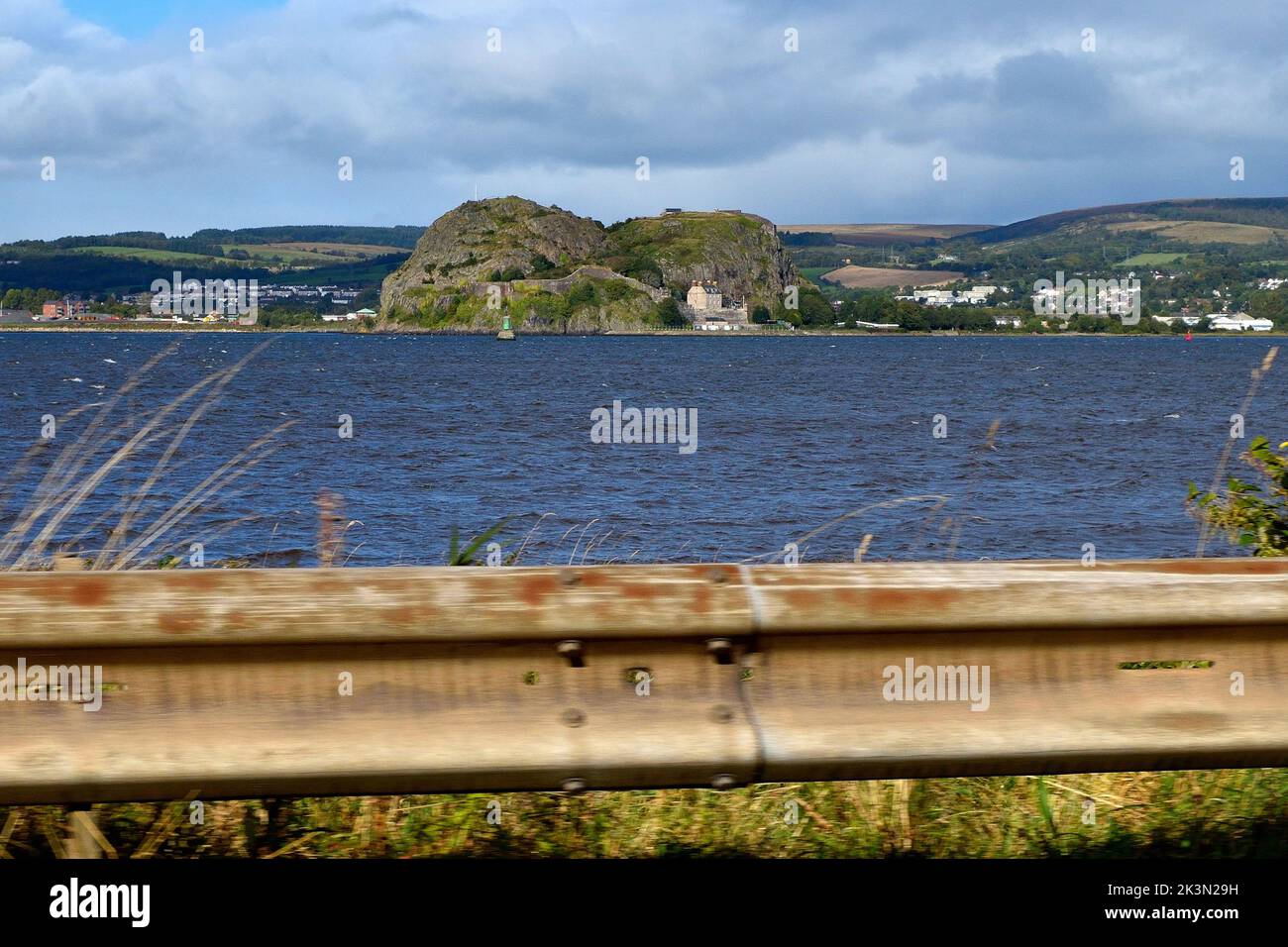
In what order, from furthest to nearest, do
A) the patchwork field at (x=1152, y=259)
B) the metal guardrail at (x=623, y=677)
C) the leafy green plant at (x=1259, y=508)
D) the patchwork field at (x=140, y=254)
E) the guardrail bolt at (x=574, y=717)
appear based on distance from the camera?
the patchwork field at (x=1152, y=259) < the patchwork field at (x=140, y=254) < the leafy green plant at (x=1259, y=508) < the guardrail bolt at (x=574, y=717) < the metal guardrail at (x=623, y=677)

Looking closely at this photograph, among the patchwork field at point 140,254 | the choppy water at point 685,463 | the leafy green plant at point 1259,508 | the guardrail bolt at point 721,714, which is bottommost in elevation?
the choppy water at point 685,463

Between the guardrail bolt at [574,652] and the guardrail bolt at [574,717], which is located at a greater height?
the guardrail bolt at [574,652]

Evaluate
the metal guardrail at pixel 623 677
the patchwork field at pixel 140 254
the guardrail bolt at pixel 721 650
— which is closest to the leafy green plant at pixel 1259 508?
the metal guardrail at pixel 623 677

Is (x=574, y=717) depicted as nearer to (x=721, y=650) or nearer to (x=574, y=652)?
(x=574, y=652)

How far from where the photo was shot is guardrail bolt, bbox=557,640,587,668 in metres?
3.06

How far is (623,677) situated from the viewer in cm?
313

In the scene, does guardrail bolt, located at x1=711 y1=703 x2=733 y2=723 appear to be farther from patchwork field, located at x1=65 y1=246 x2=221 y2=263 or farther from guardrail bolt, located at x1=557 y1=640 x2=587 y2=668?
patchwork field, located at x1=65 y1=246 x2=221 y2=263

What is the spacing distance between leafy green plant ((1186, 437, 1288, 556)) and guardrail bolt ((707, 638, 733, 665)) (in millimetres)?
→ 3513

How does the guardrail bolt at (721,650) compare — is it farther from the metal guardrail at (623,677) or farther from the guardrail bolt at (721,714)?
the guardrail bolt at (721,714)

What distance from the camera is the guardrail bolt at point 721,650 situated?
3131 mm

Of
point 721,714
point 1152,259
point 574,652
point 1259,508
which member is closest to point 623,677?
point 574,652

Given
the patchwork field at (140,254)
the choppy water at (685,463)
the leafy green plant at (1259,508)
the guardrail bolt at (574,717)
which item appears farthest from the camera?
the patchwork field at (140,254)

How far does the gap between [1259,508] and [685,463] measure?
2528 cm
